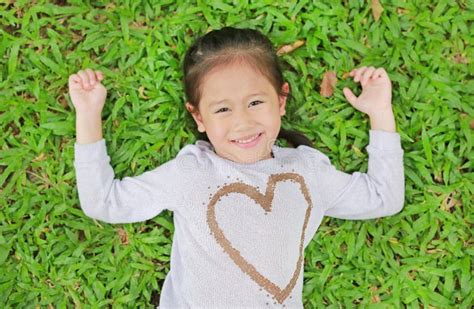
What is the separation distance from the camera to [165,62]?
3354 mm

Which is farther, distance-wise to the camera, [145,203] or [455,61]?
[455,61]

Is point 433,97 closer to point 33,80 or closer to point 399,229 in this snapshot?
point 399,229

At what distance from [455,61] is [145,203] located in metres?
1.88

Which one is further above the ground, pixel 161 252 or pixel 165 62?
pixel 165 62

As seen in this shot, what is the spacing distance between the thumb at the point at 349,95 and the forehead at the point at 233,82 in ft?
1.76

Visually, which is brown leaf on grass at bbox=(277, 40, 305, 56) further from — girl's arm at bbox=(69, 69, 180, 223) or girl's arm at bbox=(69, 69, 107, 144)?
girl's arm at bbox=(69, 69, 107, 144)

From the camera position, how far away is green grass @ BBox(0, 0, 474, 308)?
3.35m

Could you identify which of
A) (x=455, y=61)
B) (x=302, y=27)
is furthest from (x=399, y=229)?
(x=302, y=27)

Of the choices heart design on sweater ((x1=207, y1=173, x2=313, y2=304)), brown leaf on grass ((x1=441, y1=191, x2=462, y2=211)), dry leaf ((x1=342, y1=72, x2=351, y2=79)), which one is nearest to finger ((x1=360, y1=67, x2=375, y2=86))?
dry leaf ((x1=342, y1=72, x2=351, y2=79))

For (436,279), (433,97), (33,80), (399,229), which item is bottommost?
(436,279)

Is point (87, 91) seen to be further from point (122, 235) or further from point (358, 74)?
point (358, 74)

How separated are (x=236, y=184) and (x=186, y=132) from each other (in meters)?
0.48

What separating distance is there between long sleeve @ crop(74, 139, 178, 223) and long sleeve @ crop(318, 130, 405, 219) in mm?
820

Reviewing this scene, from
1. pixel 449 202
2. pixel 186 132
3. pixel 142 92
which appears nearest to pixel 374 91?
pixel 449 202
